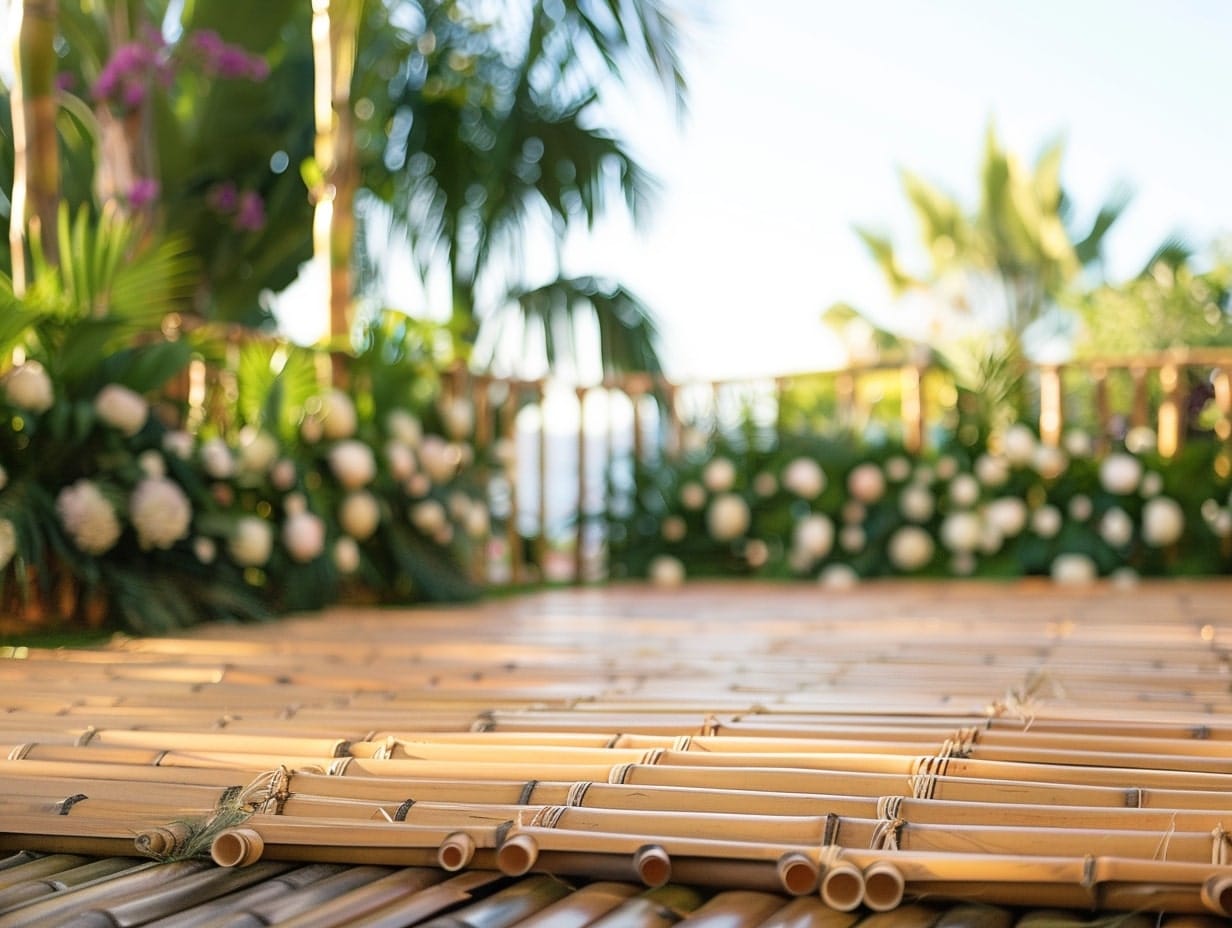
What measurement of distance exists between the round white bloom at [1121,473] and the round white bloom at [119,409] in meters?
3.17

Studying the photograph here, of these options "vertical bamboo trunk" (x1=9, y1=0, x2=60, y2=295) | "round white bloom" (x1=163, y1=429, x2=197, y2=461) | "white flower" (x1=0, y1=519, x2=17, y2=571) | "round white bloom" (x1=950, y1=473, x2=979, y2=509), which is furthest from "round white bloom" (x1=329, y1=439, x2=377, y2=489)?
"round white bloom" (x1=950, y1=473, x2=979, y2=509)

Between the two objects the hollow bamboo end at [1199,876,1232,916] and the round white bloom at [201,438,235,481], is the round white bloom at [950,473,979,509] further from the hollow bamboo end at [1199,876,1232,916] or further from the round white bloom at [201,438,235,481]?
the hollow bamboo end at [1199,876,1232,916]

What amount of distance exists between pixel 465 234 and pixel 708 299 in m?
15.0

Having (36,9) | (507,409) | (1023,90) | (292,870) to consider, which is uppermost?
(1023,90)

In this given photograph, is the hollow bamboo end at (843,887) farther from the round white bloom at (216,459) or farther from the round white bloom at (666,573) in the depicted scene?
the round white bloom at (666,573)

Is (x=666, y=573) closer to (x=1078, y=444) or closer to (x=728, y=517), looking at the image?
(x=728, y=517)

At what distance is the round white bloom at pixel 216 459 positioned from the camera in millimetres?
3090

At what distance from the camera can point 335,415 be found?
12.0ft

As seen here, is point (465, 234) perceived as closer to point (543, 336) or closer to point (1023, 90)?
point (543, 336)

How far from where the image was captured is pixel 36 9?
302 centimetres

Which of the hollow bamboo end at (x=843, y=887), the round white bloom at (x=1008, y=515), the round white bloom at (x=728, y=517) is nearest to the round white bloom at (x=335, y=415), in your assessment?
the round white bloom at (x=728, y=517)

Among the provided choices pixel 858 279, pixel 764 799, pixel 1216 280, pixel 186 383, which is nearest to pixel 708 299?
pixel 858 279

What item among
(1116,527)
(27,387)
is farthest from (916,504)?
(27,387)

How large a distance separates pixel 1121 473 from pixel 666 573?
1.66 metres
